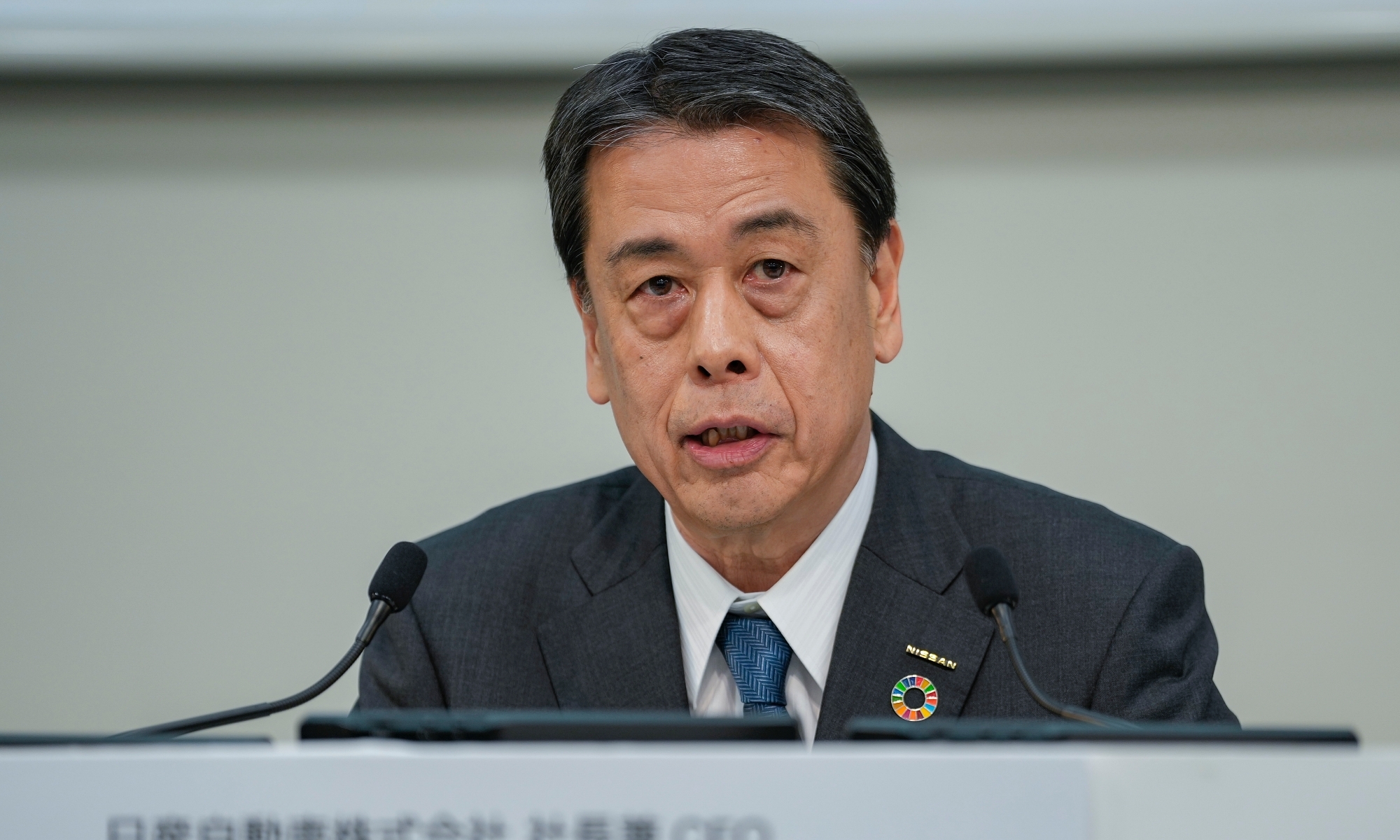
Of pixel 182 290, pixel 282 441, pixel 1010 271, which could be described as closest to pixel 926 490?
pixel 1010 271

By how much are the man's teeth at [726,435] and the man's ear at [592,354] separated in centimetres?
26

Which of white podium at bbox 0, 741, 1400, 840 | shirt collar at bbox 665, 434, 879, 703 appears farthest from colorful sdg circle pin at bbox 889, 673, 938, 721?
white podium at bbox 0, 741, 1400, 840

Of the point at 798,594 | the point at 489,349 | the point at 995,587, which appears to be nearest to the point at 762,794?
the point at 995,587

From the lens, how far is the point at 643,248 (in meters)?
1.67

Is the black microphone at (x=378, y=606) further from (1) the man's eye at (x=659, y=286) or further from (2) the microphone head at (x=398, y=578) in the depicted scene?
(1) the man's eye at (x=659, y=286)

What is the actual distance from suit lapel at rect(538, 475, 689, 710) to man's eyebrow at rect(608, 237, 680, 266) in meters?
0.49

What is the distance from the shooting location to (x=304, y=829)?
0.89 meters

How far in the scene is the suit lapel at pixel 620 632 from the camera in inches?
69.4

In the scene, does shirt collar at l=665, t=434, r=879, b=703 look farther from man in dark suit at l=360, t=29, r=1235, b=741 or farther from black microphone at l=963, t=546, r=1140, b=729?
black microphone at l=963, t=546, r=1140, b=729

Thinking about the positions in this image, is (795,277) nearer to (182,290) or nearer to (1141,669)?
(1141,669)

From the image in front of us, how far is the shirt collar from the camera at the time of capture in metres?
1.75

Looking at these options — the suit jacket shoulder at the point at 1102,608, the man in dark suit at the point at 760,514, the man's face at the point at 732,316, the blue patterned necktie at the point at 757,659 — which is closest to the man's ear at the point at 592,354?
the man in dark suit at the point at 760,514

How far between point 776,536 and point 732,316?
1.20 feet

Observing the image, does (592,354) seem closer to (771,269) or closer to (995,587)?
(771,269)
